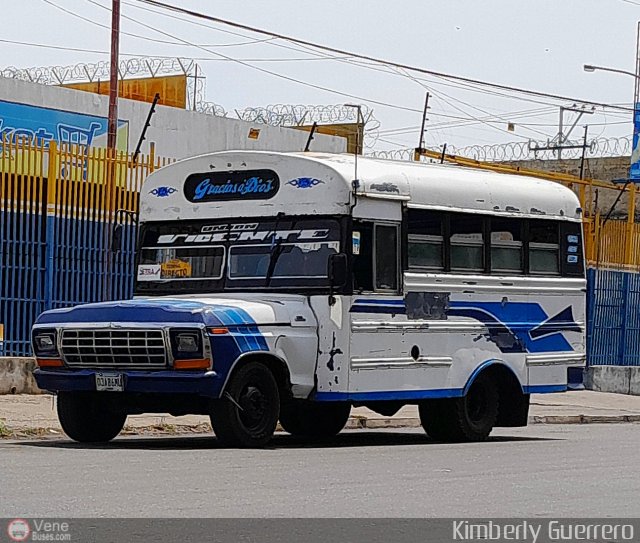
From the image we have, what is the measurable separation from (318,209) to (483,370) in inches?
121

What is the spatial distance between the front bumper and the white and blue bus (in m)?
0.02

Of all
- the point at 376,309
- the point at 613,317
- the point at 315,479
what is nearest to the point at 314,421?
the point at 376,309

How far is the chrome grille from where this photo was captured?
530 inches

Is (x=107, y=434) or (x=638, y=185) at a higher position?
(x=638, y=185)

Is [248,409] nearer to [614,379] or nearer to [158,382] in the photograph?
[158,382]

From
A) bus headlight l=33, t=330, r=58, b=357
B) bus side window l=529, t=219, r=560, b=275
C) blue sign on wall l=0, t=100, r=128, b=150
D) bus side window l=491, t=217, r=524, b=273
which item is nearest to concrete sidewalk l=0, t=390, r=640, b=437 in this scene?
bus headlight l=33, t=330, r=58, b=357

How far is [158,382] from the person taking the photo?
13414 mm

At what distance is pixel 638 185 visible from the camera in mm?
43094

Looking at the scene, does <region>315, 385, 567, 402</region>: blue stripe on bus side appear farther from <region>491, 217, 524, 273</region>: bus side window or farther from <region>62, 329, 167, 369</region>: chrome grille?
<region>62, 329, 167, 369</region>: chrome grille

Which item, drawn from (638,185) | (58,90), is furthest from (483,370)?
(638,185)
